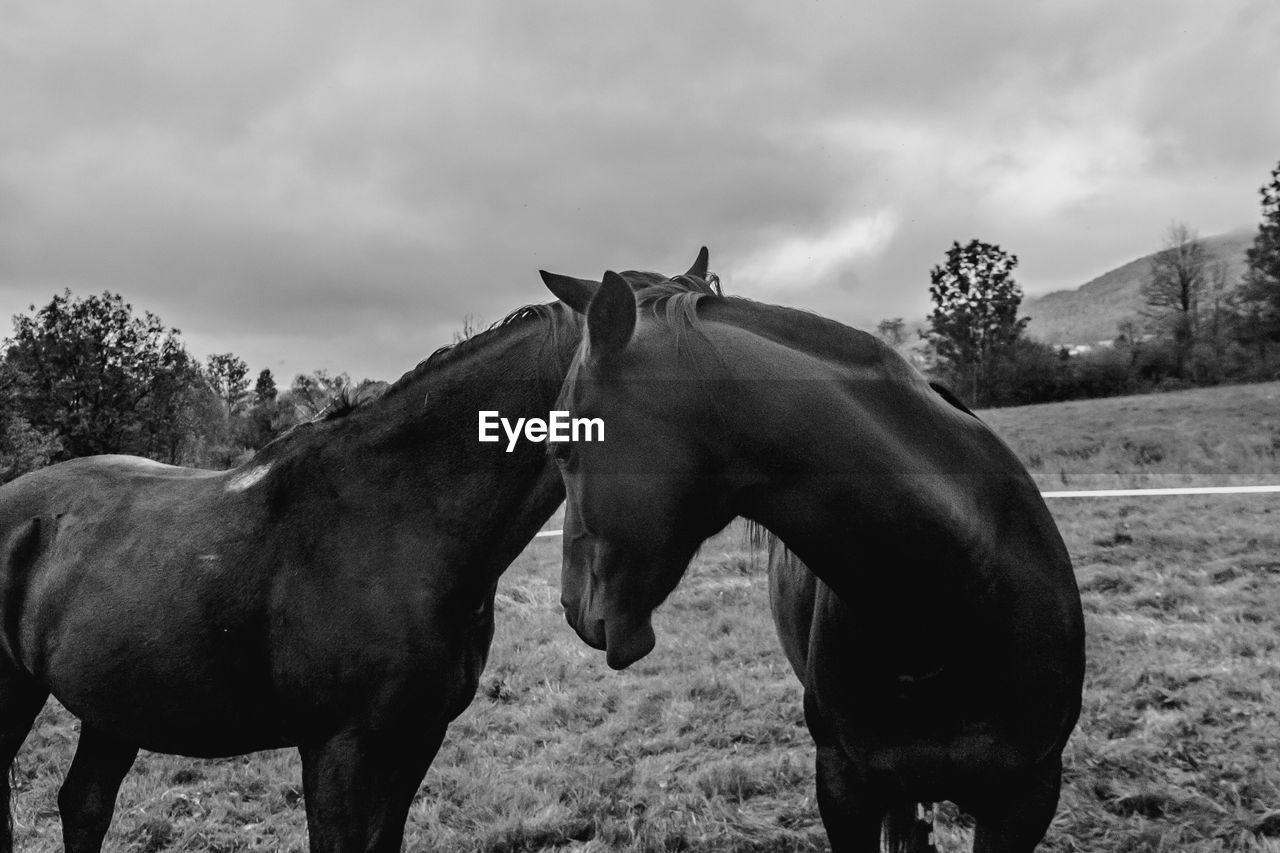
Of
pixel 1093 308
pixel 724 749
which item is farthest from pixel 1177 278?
pixel 1093 308

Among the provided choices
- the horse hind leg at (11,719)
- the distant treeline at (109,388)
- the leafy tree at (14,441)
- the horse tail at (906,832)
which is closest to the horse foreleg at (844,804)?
the horse tail at (906,832)

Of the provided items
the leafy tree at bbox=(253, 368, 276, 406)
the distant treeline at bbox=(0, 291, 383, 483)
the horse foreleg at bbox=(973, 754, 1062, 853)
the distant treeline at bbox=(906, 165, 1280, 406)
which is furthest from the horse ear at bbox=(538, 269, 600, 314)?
the leafy tree at bbox=(253, 368, 276, 406)

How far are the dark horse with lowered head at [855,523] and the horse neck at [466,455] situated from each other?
1.34ft

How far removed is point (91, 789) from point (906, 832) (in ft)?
10.0

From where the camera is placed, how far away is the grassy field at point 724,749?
3.61 meters

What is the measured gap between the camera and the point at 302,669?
224 centimetres

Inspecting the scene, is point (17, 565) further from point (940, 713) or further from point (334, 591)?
point (940, 713)

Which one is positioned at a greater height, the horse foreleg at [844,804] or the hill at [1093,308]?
the hill at [1093,308]

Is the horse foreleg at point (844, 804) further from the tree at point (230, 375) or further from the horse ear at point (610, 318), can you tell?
the tree at point (230, 375)

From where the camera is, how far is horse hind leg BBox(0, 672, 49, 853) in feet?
9.05

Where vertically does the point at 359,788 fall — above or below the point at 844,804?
above

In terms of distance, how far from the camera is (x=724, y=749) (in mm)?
4562

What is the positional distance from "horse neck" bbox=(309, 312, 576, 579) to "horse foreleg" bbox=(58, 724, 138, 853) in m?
1.55

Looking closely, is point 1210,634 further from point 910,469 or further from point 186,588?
point 186,588
